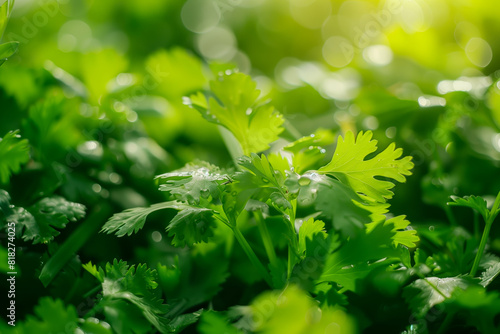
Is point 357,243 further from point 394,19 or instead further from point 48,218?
point 394,19

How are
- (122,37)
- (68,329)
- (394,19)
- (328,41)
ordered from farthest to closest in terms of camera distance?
1. (328,41)
2. (122,37)
3. (394,19)
4. (68,329)

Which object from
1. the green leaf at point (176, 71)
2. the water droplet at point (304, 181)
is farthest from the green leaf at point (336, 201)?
the green leaf at point (176, 71)

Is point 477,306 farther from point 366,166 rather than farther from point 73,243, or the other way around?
point 73,243

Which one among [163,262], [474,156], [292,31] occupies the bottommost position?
[163,262]

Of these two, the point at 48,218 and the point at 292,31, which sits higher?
the point at 292,31

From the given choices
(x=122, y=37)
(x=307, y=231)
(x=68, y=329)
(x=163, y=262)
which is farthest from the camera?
(x=122, y=37)

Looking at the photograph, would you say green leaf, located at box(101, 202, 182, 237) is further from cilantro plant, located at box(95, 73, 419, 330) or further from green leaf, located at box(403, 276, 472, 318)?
green leaf, located at box(403, 276, 472, 318)

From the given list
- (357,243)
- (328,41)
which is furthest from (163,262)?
(328,41)
